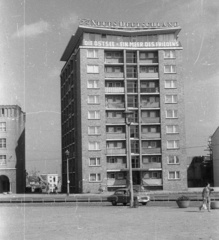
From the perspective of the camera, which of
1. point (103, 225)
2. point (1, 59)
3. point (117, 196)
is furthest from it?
point (117, 196)

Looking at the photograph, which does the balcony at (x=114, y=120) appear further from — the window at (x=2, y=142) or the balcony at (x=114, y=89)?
the window at (x=2, y=142)

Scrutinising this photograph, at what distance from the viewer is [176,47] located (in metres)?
74.2

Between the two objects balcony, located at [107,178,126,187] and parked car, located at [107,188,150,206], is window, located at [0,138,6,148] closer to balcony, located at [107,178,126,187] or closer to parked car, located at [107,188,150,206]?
balcony, located at [107,178,126,187]

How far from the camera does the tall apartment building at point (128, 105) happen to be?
7181 cm

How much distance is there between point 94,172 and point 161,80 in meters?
18.4

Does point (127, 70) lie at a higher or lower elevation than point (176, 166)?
higher

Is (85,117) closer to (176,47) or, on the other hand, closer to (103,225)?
(176,47)

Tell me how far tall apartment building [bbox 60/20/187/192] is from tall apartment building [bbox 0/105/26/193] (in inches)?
469

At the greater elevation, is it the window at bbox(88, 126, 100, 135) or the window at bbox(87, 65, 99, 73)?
the window at bbox(87, 65, 99, 73)

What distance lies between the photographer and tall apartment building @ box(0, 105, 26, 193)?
261 ft

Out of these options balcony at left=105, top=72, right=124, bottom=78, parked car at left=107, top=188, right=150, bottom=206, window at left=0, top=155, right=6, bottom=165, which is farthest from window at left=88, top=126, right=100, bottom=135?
parked car at left=107, top=188, right=150, bottom=206

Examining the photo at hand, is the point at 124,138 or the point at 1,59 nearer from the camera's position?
the point at 1,59

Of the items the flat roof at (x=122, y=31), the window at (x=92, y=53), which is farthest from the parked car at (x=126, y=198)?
the flat roof at (x=122, y=31)

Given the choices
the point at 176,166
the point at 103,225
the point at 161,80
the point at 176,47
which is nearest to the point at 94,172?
the point at 176,166
